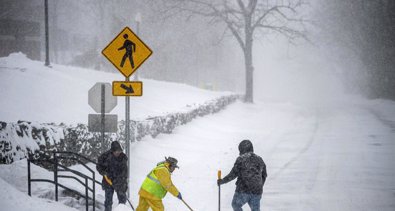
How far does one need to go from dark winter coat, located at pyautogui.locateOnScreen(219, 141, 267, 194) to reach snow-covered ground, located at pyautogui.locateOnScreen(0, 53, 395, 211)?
2141mm

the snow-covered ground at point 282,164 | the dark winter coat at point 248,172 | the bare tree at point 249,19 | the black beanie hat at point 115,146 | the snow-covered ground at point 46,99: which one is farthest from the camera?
the bare tree at point 249,19

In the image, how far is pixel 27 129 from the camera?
8.94m

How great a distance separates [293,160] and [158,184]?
8264mm

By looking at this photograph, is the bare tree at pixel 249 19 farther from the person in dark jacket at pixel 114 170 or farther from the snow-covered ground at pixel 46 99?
the person in dark jacket at pixel 114 170

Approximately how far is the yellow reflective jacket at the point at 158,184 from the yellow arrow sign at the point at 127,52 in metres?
2.32

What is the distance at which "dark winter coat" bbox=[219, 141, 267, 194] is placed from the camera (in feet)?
22.9

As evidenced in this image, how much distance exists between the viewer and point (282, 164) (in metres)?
13.7

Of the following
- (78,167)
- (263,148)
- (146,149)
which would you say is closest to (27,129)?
(78,167)

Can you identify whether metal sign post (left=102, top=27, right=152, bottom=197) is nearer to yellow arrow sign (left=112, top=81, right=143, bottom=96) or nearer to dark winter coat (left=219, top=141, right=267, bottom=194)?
yellow arrow sign (left=112, top=81, right=143, bottom=96)

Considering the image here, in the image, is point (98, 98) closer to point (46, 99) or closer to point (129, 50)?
point (129, 50)

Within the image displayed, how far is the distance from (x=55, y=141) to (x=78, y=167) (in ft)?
4.32

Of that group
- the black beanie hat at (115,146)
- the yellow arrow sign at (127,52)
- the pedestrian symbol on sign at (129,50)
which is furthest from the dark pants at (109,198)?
the pedestrian symbol on sign at (129,50)

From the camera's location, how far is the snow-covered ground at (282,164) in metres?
9.28

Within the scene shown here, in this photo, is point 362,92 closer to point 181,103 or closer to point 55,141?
point 181,103
